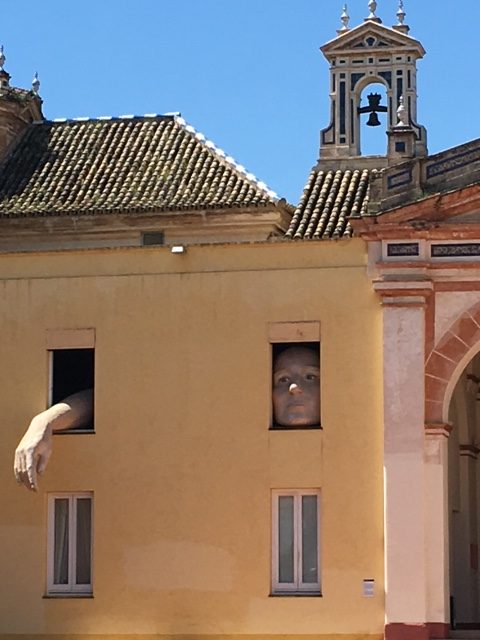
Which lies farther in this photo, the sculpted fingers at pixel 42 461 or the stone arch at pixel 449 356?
the sculpted fingers at pixel 42 461

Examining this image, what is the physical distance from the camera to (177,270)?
29.7 m

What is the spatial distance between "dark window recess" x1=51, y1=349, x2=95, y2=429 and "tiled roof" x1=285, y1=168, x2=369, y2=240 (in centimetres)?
751

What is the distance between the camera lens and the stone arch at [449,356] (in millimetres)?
28531

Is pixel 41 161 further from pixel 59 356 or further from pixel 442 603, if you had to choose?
pixel 442 603

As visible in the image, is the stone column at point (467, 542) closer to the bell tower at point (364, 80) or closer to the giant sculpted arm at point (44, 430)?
the giant sculpted arm at point (44, 430)

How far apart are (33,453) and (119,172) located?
13429 mm

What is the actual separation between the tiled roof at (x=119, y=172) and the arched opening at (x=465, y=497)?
7694 millimetres

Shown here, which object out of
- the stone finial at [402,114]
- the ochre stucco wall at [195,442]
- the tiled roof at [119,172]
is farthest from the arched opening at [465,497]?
the stone finial at [402,114]

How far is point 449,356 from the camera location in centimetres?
2856

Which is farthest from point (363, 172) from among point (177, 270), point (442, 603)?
point (442, 603)

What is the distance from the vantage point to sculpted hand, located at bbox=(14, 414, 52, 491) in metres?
28.6

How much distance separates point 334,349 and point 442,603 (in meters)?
4.17

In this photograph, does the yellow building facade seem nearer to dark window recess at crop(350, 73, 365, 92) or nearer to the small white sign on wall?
the small white sign on wall

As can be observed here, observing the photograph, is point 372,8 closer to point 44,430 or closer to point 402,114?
point 402,114
